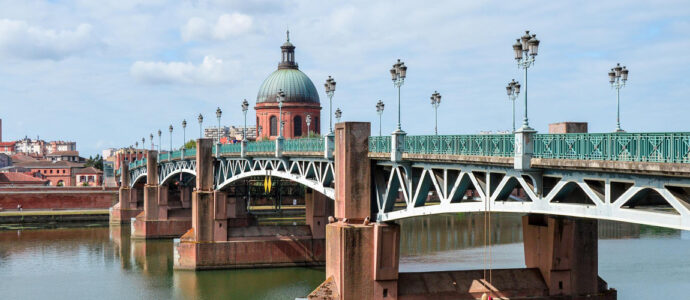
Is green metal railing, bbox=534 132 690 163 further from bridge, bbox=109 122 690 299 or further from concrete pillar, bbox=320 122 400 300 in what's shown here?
concrete pillar, bbox=320 122 400 300

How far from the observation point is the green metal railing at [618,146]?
59.3ft

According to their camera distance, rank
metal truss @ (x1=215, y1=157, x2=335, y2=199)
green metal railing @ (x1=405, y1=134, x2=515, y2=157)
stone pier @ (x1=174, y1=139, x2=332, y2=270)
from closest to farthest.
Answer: green metal railing @ (x1=405, y1=134, x2=515, y2=157) < metal truss @ (x1=215, y1=157, x2=335, y2=199) < stone pier @ (x1=174, y1=139, x2=332, y2=270)

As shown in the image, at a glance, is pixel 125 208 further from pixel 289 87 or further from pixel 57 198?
pixel 289 87

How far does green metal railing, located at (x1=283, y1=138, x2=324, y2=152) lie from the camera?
41469 millimetres

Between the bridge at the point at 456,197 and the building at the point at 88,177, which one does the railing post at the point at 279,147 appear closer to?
the bridge at the point at 456,197

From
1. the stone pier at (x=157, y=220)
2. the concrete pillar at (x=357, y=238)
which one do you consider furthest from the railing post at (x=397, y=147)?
the stone pier at (x=157, y=220)

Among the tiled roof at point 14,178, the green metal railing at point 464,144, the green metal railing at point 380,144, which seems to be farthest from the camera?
the tiled roof at point 14,178

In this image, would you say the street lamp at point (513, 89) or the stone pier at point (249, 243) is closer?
the street lamp at point (513, 89)

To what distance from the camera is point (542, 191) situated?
2281 centimetres

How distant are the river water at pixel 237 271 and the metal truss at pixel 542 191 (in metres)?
13.5

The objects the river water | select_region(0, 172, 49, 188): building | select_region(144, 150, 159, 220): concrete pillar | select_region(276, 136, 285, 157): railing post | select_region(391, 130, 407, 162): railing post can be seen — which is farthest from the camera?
select_region(0, 172, 49, 188): building

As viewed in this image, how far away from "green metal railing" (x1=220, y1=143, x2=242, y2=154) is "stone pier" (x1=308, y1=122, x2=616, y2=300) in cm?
2491

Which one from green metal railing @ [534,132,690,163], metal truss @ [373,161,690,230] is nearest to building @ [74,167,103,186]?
metal truss @ [373,161,690,230]

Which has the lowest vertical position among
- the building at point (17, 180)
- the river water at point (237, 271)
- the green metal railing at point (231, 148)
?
the river water at point (237, 271)
